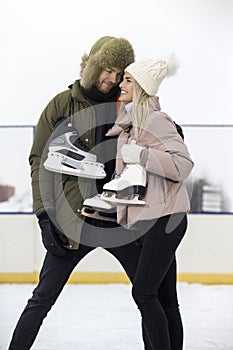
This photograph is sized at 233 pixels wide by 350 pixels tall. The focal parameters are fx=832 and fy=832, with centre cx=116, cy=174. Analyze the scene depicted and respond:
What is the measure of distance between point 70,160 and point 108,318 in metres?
1.63

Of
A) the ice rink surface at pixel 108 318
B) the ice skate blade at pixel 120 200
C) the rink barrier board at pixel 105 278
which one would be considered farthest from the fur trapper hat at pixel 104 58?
the rink barrier board at pixel 105 278

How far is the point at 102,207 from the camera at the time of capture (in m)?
2.49

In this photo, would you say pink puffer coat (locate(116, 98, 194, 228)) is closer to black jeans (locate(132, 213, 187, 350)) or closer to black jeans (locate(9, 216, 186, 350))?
black jeans (locate(132, 213, 187, 350))

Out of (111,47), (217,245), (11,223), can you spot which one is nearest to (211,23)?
(217,245)

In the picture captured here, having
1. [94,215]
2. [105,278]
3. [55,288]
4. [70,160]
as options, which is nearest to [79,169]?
[70,160]

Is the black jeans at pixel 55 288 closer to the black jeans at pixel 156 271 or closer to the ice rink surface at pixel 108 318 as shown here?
the black jeans at pixel 156 271

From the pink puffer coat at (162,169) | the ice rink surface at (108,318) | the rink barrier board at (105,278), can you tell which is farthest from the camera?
the rink barrier board at (105,278)

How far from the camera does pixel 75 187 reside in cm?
254

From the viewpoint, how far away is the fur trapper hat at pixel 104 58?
8.09 feet

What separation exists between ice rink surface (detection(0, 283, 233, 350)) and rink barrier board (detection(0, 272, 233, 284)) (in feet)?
0.26

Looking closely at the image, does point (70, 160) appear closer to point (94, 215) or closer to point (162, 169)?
point (94, 215)

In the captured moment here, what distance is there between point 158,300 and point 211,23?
3.25m

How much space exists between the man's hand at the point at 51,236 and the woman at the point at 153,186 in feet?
0.59

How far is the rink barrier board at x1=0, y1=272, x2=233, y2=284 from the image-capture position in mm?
5211
